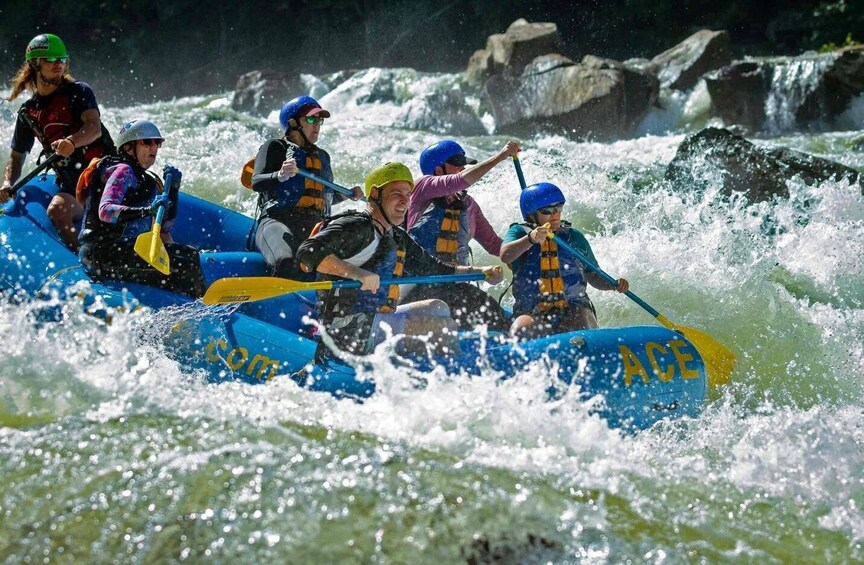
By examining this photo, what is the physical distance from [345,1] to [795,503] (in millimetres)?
20423

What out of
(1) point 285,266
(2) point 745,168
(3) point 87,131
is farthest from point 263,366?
(2) point 745,168

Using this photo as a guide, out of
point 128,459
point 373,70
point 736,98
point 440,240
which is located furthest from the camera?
point 373,70

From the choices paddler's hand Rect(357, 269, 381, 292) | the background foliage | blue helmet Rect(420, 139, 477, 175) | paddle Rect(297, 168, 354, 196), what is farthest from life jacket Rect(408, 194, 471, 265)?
the background foliage

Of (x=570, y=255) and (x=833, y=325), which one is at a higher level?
(x=570, y=255)

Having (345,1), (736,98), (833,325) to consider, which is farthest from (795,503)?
(345,1)

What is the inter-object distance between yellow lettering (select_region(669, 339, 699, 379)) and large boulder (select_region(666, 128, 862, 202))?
15.8 ft

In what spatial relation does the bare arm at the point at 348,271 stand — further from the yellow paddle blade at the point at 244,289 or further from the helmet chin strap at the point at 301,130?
the helmet chin strap at the point at 301,130

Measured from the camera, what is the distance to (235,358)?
4.52 metres

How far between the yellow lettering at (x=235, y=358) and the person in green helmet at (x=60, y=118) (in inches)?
63.1

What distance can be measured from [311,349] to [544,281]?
1.30 m

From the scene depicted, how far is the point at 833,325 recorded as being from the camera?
661cm

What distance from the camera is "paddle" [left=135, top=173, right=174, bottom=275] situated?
185 inches

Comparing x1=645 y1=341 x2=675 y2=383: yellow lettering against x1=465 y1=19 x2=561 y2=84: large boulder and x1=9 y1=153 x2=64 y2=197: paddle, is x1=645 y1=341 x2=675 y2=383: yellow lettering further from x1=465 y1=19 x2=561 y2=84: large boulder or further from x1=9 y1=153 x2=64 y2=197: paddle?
x1=465 y1=19 x2=561 y2=84: large boulder

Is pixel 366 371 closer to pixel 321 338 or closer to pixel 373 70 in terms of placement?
pixel 321 338
